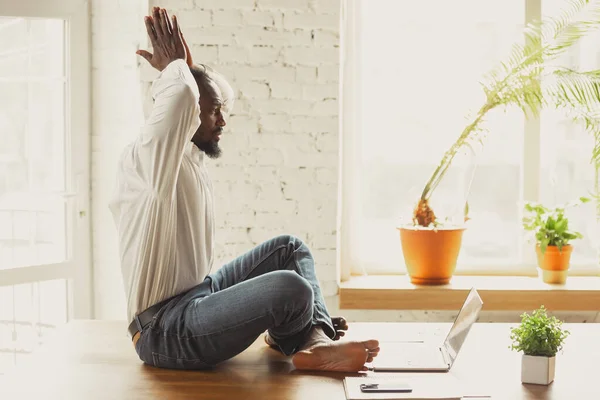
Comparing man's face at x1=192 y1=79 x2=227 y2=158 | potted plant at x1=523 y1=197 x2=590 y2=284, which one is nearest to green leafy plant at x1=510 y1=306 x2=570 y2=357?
man's face at x1=192 y1=79 x2=227 y2=158

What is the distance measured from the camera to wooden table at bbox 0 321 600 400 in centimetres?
204

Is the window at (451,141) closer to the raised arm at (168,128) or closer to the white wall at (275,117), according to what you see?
the white wall at (275,117)

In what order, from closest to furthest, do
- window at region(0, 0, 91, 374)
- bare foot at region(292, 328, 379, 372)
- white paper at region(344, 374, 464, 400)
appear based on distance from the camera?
white paper at region(344, 374, 464, 400)
bare foot at region(292, 328, 379, 372)
window at region(0, 0, 91, 374)

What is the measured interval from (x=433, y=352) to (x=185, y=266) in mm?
783

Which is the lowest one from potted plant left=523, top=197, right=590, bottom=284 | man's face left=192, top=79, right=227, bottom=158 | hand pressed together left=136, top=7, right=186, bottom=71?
potted plant left=523, top=197, right=590, bottom=284

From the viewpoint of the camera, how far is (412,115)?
3.68 meters

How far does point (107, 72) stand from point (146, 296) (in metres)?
1.53

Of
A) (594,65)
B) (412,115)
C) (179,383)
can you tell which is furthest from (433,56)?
(179,383)

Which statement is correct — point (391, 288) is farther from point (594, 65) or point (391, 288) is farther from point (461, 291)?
point (594, 65)

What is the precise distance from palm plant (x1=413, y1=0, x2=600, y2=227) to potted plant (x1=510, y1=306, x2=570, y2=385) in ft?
4.27

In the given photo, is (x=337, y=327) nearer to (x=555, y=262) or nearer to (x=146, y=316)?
(x=146, y=316)

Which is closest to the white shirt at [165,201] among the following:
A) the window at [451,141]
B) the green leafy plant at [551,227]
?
the window at [451,141]

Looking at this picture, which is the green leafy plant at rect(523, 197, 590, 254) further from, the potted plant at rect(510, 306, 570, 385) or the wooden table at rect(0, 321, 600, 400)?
the potted plant at rect(510, 306, 570, 385)

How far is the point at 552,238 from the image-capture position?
11.1 feet
